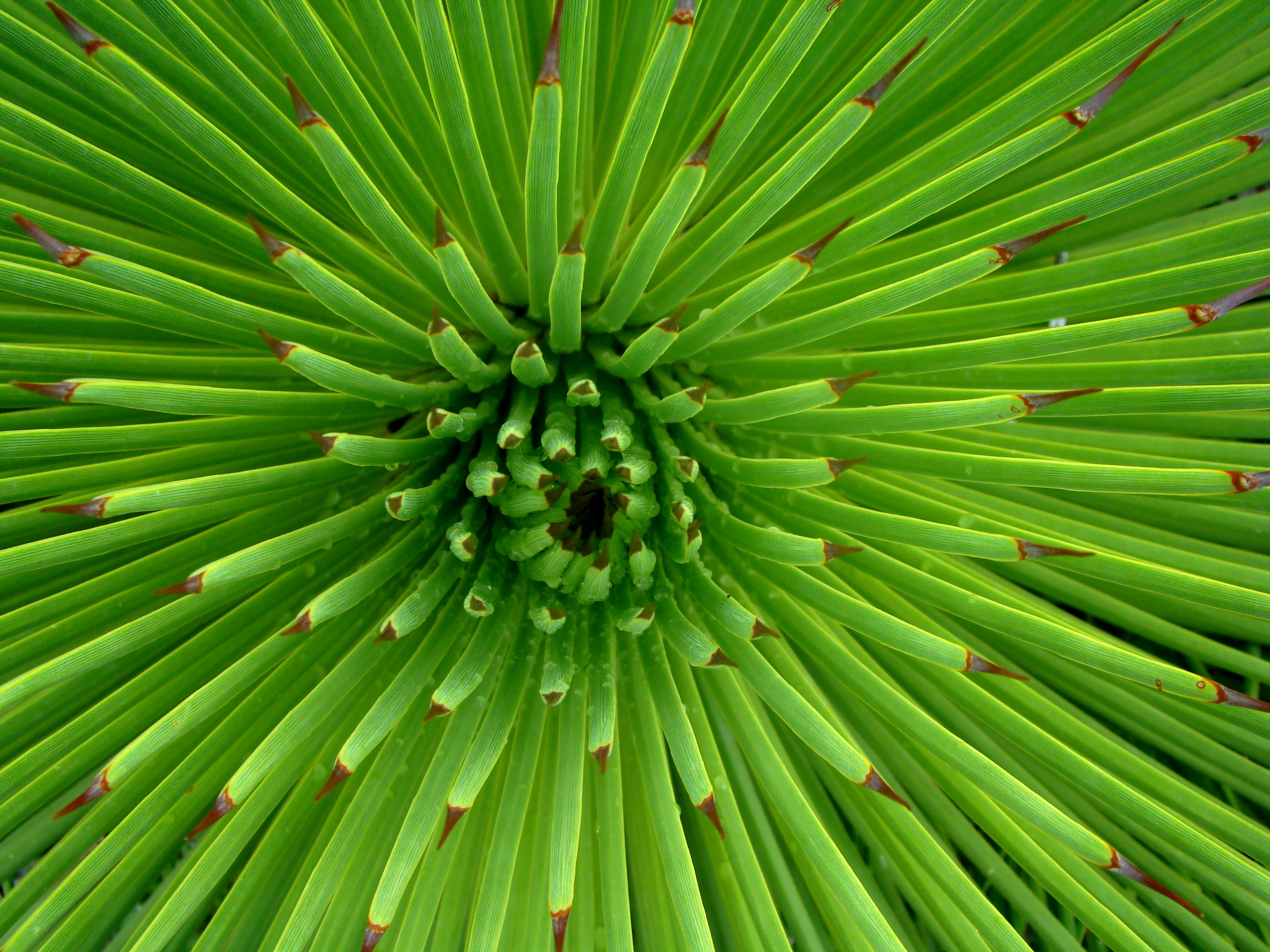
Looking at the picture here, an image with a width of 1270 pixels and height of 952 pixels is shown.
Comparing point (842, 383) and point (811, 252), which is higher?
point (811, 252)

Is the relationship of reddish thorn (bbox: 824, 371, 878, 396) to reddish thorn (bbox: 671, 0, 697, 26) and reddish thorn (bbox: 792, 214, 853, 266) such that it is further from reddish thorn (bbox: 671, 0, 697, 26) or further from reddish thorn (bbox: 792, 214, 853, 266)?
reddish thorn (bbox: 671, 0, 697, 26)

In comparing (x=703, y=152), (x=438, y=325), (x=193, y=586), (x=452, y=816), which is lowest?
(x=452, y=816)

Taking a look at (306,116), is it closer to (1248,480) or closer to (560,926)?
(560,926)

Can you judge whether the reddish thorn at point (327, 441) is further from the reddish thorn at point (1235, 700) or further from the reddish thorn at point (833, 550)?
the reddish thorn at point (1235, 700)

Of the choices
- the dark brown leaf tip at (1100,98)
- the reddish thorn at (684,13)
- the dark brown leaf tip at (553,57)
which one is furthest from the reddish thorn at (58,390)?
the dark brown leaf tip at (1100,98)

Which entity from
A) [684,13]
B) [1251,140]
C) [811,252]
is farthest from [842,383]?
[1251,140]

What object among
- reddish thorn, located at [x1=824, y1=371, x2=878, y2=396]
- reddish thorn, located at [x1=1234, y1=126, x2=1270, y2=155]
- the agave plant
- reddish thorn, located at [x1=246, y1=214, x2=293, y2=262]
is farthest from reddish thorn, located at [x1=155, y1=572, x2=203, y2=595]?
reddish thorn, located at [x1=1234, y1=126, x2=1270, y2=155]

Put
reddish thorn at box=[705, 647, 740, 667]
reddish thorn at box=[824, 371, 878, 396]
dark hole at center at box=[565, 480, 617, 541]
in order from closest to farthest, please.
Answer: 1. reddish thorn at box=[824, 371, 878, 396]
2. reddish thorn at box=[705, 647, 740, 667]
3. dark hole at center at box=[565, 480, 617, 541]
